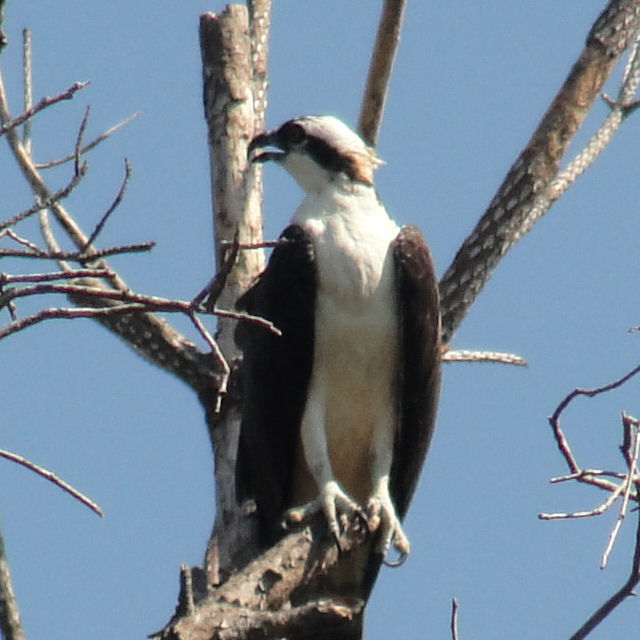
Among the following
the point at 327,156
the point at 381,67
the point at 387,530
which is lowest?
the point at 387,530

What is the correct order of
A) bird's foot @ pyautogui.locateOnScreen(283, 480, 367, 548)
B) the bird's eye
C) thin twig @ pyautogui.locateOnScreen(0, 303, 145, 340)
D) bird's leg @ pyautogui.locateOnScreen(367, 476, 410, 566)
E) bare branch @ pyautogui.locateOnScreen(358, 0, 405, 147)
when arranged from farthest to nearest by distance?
bare branch @ pyautogui.locateOnScreen(358, 0, 405, 147)
the bird's eye
bird's leg @ pyautogui.locateOnScreen(367, 476, 410, 566)
bird's foot @ pyautogui.locateOnScreen(283, 480, 367, 548)
thin twig @ pyautogui.locateOnScreen(0, 303, 145, 340)

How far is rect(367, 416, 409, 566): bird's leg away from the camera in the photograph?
552cm

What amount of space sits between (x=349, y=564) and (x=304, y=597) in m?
0.62

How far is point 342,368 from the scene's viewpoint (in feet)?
19.0

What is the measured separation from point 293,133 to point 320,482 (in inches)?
68.4

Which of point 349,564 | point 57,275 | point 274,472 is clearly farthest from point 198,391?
point 57,275

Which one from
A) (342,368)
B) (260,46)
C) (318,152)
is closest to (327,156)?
(318,152)

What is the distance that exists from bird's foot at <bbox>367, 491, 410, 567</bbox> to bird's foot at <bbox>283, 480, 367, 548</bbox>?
175 mm

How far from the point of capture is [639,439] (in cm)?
418


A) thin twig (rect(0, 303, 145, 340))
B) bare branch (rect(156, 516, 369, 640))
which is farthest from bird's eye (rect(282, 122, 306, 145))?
thin twig (rect(0, 303, 145, 340))

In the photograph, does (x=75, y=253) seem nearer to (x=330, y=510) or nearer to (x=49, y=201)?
(x=49, y=201)

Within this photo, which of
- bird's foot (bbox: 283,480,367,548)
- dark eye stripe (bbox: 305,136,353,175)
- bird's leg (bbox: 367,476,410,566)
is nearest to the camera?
bird's foot (bbox: 283,480,367,548)

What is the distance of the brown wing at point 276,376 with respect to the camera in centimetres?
571

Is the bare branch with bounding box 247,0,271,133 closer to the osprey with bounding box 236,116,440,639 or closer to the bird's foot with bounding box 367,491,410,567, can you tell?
the osprey with bounding box 236,116,440,639
